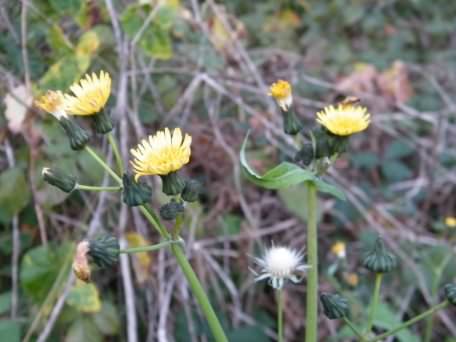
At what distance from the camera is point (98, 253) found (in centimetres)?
83

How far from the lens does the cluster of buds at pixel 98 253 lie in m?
0.83

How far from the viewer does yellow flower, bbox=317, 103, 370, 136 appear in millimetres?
888

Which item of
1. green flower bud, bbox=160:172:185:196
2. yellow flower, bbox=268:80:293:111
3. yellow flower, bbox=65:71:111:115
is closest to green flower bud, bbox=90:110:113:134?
yellow flower, bbox=65:71:111:115

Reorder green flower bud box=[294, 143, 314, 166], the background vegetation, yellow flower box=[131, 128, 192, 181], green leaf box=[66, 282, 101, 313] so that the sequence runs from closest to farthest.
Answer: yellow flower box=[131, 128, 192, 181] < green flower bud box=[294, 143, 314, 166] < green leaf box=[66, 282, 101, 313] < the background vegetation

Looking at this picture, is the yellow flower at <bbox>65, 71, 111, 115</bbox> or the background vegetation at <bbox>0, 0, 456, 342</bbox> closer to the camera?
the yellow flower at <bbox>65, 71, 111, 115</bbox>

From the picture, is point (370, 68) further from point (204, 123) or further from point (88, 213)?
point (88, 213)

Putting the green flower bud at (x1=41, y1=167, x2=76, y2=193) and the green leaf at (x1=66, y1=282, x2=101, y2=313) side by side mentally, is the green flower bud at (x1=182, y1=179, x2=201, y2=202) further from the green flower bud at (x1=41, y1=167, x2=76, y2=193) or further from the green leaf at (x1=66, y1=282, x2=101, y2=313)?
the green leaf at (x1=66, y1=282, x2=101, y2=313)

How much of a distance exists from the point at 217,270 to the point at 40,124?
0.49 meters

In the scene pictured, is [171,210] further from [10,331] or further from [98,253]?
[10,331]

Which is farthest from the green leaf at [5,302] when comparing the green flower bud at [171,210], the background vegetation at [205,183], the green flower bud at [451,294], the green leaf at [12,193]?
the green flower bud at [451,294]

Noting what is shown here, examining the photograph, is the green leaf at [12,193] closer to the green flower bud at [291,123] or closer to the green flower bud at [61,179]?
the green flower bud at [61,179]

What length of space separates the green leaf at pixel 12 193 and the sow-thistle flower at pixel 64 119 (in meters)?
0.53

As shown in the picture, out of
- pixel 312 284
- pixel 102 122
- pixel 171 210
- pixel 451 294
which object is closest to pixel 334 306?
pixel 312 284

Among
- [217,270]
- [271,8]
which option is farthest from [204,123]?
[271,8]
